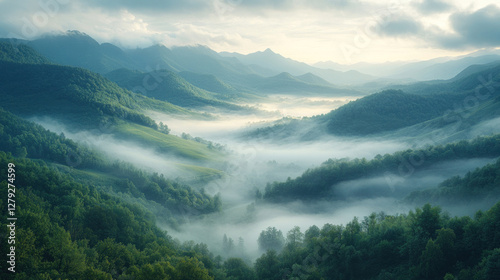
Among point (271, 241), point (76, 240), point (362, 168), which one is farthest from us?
point (362, 168)

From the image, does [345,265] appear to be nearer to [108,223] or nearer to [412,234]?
[412,234]

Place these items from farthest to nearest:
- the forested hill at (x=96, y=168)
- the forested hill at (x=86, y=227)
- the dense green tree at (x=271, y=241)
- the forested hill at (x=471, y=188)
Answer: the forested hill at (x=96, y=168)
the dense green tree at (x=271, y=241)
the forested hill at (x=471, y=188)
the forested hill at (x=86, y=227)

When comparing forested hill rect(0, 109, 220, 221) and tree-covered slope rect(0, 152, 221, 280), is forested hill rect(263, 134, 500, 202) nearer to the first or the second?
forested hill rect(0, 109, 220, 221)

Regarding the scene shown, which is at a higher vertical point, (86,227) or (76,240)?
(86,227)

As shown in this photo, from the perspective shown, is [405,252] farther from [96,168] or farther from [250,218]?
[96,168]

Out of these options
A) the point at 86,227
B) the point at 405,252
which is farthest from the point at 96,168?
the point at 405,252

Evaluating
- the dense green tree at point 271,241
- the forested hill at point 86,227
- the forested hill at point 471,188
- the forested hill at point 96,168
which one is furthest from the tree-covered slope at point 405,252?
the forested hill at point 96,168

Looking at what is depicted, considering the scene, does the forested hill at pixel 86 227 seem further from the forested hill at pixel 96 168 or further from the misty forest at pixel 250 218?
the forested hill at pixel 96 168

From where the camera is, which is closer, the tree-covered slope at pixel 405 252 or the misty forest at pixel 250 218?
the misty forest at pixel 250 218

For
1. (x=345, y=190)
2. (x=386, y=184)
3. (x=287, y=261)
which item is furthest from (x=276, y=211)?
(x=287, y=261)

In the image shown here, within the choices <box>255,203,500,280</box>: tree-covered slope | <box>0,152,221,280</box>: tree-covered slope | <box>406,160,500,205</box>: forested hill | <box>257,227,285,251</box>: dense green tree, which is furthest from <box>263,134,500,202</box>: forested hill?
<box>0,152,221,280</box>: tree-covered slope
